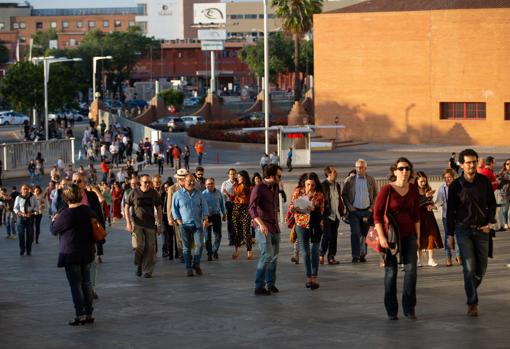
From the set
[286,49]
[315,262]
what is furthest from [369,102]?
[286,49]

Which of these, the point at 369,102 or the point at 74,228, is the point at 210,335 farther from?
the point at 369,102

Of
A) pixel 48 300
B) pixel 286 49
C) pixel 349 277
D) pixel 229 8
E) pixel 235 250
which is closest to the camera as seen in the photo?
pixel 48 300

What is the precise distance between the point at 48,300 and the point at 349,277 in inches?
164

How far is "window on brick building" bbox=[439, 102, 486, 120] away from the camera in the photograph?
212 feet

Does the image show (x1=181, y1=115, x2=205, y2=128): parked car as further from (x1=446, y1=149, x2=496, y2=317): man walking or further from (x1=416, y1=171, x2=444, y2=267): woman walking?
(x1=446, y1=149, x2=496, y2=317): man walking

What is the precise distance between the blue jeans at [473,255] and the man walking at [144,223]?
5.61m

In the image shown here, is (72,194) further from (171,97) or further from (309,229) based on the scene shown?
(171,97)

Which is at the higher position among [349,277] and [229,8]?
[229,8]

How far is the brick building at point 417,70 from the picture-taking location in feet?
209

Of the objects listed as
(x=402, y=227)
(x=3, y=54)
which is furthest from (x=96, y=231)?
(x=3, y=54)

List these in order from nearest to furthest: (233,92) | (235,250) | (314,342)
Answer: (314,342), (235,250), (233,92)

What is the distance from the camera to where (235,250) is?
68.1ft

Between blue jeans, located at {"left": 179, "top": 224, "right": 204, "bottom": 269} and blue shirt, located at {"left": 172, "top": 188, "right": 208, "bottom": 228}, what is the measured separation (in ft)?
0.27

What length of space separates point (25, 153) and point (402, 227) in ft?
136
